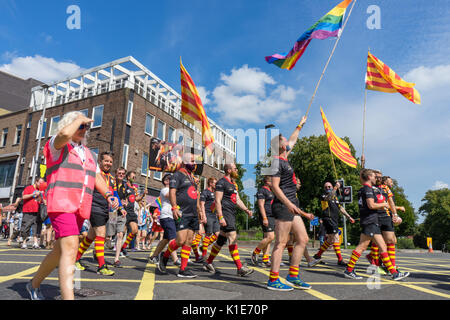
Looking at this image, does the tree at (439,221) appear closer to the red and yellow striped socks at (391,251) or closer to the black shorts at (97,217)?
the red and yellow striped socks at (391,251)

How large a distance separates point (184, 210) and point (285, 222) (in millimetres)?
1820

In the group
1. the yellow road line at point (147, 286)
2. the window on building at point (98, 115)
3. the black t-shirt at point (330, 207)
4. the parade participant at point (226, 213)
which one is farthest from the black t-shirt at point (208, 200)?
the window on building at point (98, 115)

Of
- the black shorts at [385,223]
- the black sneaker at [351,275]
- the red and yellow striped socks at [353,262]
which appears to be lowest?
the black sneaker at [351,275]

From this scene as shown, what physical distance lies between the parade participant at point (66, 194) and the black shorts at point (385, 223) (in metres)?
5.93

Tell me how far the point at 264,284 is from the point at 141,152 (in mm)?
24178

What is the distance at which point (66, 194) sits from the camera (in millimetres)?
2959

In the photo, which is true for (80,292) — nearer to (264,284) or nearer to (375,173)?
(264,284)

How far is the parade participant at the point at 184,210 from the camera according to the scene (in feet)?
17.5

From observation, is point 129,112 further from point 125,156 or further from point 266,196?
point 266,196

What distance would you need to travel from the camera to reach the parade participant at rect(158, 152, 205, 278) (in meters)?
5.34

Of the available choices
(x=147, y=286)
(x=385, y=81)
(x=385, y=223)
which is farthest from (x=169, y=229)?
(x=385, y=81)

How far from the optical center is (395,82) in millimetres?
9484
